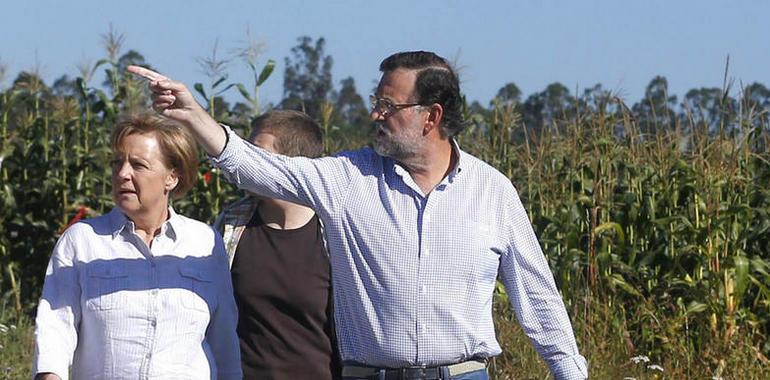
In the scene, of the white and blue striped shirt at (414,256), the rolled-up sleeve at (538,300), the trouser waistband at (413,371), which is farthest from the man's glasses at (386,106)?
the trouser waistband at (413,371)

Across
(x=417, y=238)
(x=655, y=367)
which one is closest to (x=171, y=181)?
(x=417, y=238)

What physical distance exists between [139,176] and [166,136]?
0.17 metres

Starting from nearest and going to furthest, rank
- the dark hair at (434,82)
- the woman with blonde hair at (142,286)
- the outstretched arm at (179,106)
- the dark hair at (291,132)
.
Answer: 1. the outstretched arm at (179,106)
2. the woman with blonde hair at (142,286)
3. the dark hair at (434,82)
4. the dark hair at (291,132)

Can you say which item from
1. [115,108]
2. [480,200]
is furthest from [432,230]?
[115,108]

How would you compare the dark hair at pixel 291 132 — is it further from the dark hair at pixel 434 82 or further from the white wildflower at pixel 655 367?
the white wildflower at pixel 655 367

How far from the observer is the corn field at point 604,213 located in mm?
8844

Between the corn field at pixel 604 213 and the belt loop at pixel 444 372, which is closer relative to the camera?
the belt loop at pixel 444 372

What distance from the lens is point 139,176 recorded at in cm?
450

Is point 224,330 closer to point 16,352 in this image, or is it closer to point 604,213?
point 16,352

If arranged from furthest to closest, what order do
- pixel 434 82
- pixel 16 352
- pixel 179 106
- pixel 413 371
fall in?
pixel 16 352, pixel 434 82, pixel 413 371, pixel 179 106

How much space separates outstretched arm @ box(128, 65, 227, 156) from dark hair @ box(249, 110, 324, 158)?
3.13 feet

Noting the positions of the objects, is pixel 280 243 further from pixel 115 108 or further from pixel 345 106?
pixel 345 106

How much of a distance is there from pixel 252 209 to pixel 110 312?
38.9 inches

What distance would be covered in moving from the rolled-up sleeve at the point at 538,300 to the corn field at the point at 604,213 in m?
3.31
